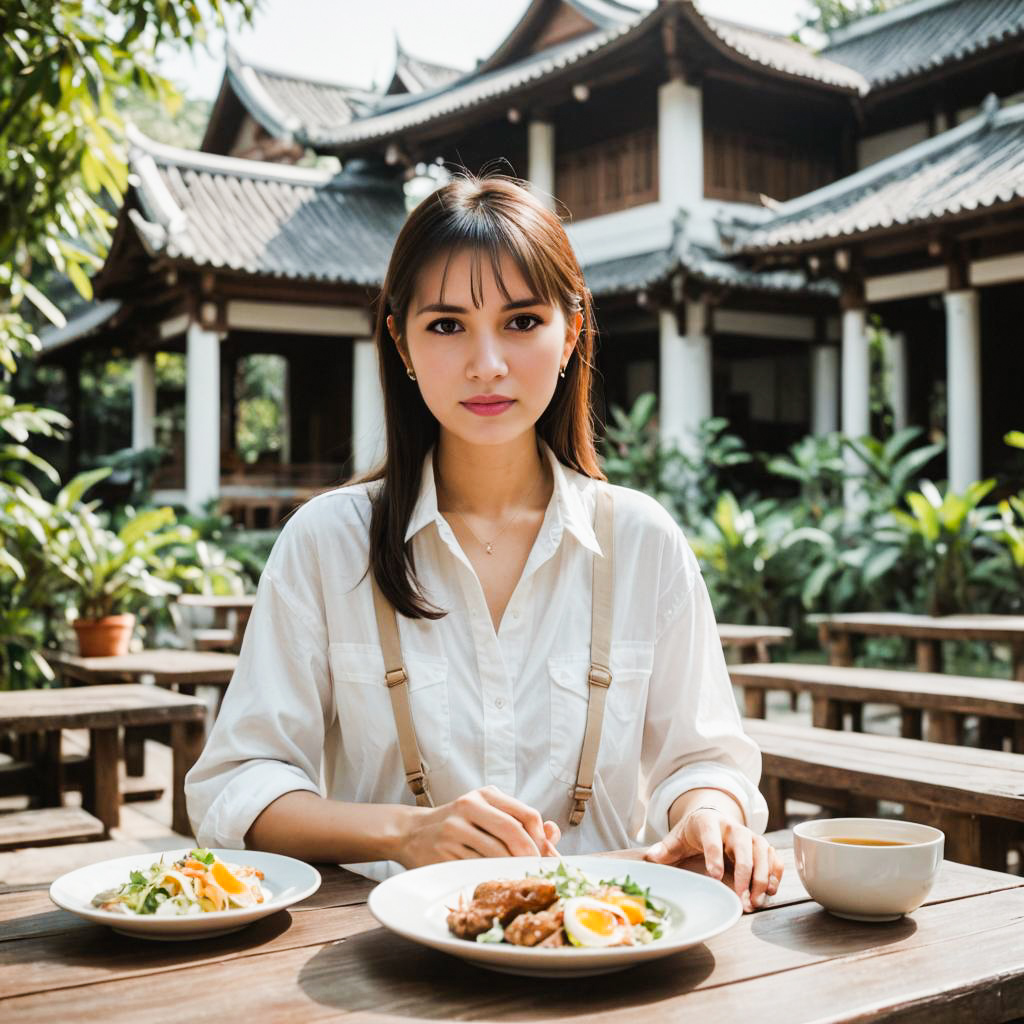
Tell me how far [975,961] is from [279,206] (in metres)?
16.0

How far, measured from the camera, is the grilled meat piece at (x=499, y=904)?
48.6 inches

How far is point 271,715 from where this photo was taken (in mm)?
1815

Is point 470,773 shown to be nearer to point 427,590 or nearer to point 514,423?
point 427,590

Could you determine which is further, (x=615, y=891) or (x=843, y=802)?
(x=843, y=802)

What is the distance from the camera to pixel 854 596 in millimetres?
10250

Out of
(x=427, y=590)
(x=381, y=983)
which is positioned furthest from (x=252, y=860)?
(x=427, y=590)

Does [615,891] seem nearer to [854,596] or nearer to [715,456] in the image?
[854,596]

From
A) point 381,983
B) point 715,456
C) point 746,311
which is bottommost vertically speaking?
point 381,983

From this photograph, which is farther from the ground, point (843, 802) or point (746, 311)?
point (746, 311)

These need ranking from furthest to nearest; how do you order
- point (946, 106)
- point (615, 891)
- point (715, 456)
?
point (946, 106) → point (715, 456) → point (615, 891)

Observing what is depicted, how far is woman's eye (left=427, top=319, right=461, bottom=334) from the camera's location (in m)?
1.86

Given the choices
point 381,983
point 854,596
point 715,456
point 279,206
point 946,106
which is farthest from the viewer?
point 279,206

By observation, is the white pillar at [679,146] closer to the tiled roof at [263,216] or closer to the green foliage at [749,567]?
the tiled roof at [263,216]

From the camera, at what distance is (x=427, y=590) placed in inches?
Answer: 77.3
